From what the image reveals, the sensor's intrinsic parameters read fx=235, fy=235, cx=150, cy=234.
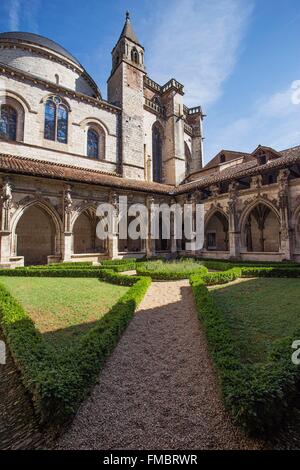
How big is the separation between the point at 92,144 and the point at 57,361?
72.2 ft

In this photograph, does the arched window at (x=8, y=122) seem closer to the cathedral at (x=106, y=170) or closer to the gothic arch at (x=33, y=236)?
the cathedral at (x=106, y=170)

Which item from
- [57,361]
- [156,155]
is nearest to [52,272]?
[57,361]

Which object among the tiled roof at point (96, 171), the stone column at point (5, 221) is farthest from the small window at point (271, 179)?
the stone column at point (5, 221)

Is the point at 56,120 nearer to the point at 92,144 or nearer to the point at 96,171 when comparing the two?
the point at 92,144

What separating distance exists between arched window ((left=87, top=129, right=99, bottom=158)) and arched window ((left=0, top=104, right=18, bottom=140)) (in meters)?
6.03

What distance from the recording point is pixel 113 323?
15.3ft

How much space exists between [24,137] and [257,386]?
2102cm

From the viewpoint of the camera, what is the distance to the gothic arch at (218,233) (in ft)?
71.8

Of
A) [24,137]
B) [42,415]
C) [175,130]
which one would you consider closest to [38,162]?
[24,137]

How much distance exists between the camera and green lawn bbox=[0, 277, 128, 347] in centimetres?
484

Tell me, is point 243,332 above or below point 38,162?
below

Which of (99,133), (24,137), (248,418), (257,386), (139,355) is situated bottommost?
(139,355)

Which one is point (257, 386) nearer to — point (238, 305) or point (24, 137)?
point (238, 305)

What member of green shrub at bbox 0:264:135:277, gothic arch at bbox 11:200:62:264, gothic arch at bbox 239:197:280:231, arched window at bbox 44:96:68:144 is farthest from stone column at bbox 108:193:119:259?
gothic arch at bbox 239:197:280:231
